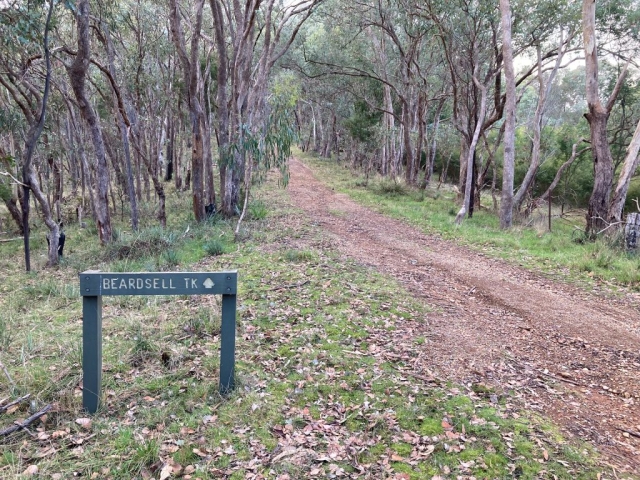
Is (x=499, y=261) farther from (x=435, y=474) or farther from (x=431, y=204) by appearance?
(x=431, y=204)

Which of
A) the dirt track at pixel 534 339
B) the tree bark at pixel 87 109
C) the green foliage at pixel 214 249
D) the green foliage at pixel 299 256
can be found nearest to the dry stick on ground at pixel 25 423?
the dirt track at pixel 534 339

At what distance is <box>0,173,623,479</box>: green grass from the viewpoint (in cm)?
322

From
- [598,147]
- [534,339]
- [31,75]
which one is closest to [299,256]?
[534,339]

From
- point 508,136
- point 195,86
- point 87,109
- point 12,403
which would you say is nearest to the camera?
point 12,403

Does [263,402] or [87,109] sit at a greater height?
[87,109]

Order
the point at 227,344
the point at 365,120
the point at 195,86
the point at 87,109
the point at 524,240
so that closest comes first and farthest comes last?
the point at 227,344 < the point at 87,109 < the point at 524,240 < the point at 195,86 < the point at 365,120

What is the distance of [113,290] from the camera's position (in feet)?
11.4

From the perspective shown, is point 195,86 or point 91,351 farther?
point 195,86

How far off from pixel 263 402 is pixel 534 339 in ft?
12.1

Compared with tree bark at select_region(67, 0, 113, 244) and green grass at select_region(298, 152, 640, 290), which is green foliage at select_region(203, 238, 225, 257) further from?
green grass at select_region(298, 152, 640, 290)

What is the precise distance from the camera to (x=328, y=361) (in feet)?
15.5

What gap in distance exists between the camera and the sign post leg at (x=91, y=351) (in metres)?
3.53

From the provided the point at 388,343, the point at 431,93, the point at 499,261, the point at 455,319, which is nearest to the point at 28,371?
the point at 388,343

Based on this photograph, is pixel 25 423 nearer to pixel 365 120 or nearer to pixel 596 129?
pixel 596 129
